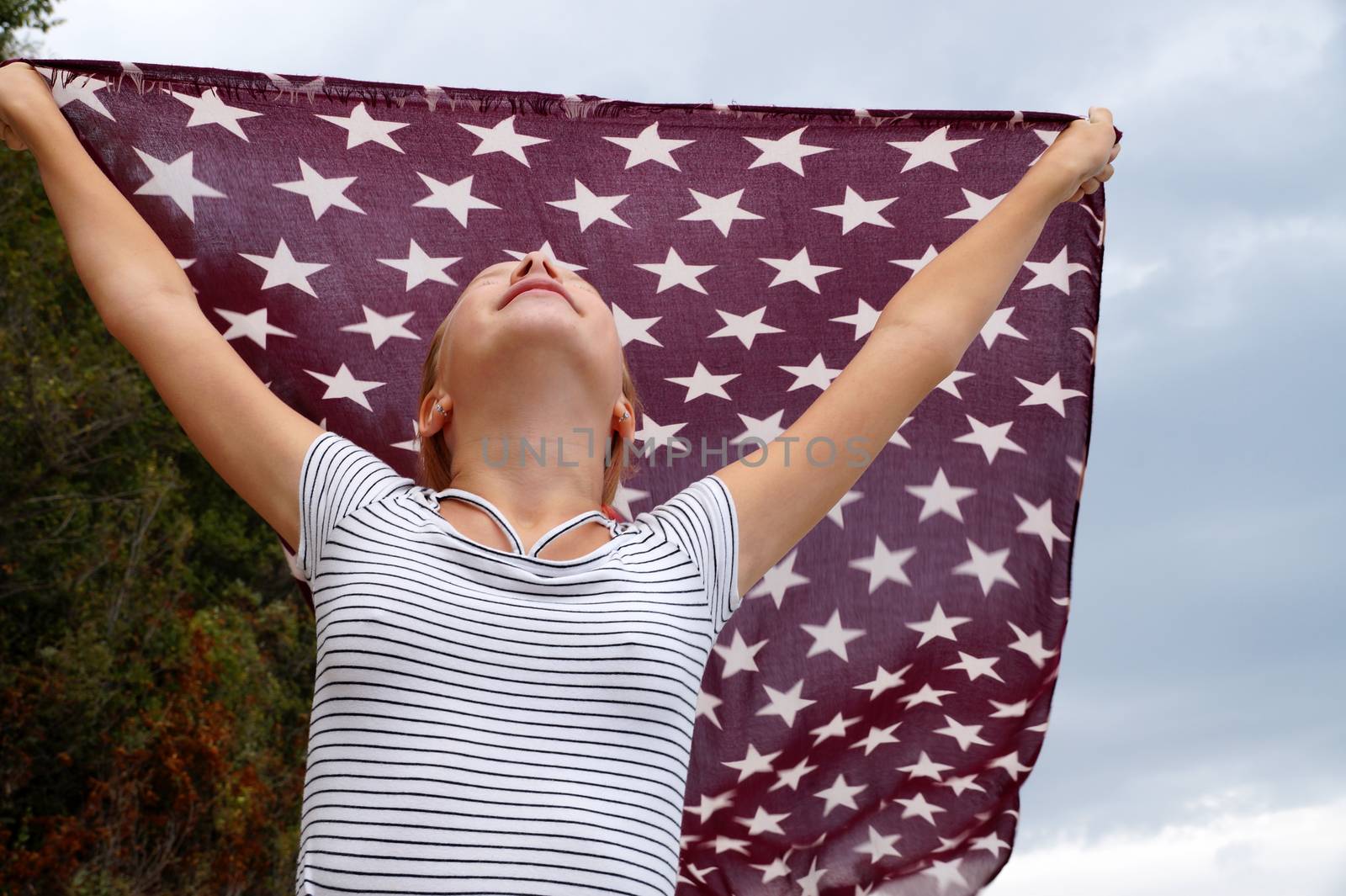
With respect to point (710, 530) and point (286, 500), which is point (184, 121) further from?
point (710, 530)

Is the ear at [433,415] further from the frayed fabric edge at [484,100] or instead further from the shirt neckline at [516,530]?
the frayed fabric edge at [484,100]

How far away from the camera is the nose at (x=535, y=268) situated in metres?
1.97

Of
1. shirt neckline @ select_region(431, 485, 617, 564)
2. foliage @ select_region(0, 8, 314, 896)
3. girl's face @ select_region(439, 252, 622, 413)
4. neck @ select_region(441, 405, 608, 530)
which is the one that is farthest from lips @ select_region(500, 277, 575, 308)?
foliage @ select_region(0, 8, 314, 896)

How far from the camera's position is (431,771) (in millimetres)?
1583

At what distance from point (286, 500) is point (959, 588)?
1.67 metres

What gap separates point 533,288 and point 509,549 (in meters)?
0.42

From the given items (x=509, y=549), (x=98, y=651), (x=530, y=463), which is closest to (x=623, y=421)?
(x=530, y=463)

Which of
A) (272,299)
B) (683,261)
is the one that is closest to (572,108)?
(683,261)

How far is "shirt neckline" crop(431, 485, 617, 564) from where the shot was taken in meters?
1.75

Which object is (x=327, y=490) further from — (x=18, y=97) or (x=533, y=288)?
(x=18, y=97)

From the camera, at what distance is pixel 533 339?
185cm

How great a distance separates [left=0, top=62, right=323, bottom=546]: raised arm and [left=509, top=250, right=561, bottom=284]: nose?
1.29 feet

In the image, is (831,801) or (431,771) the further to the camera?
(831,801)

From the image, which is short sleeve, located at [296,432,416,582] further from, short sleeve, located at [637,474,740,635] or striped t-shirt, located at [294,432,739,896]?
short sleeve, located at [637,474,740,635]
